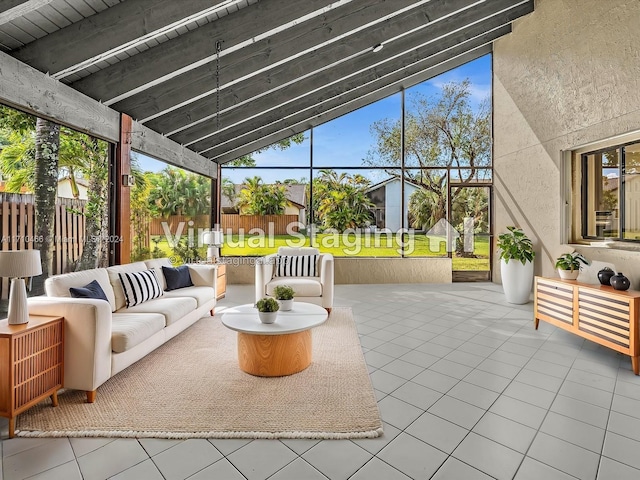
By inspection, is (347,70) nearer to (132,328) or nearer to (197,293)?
(197,293)

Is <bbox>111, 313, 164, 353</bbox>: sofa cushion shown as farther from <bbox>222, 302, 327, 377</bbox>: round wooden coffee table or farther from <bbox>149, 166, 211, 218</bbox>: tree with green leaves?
<bbox>149, 166, 211, 218</bbox>: tree with green leaves

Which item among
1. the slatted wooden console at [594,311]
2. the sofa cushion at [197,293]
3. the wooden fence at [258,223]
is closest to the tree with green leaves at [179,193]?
the wooden fence at [258,223]

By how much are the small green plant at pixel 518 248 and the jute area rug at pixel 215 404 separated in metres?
3.53

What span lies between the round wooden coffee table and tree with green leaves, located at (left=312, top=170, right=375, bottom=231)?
4738mm

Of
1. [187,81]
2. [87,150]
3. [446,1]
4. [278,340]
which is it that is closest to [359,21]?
[446,1]

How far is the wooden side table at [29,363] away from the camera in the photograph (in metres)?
2.08

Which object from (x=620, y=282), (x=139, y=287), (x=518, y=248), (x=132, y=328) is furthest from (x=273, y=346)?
(x=518, y=248)

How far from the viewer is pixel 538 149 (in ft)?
18.1

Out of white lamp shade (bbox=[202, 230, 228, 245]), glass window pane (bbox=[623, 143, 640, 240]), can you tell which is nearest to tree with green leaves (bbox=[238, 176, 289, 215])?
white lamp shade (bbox=[202, 230, 228, 245])

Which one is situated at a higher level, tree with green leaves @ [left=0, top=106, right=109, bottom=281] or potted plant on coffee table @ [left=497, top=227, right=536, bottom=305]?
tree with green leaves @ [left=0, top=106, right=109, bottom=281]

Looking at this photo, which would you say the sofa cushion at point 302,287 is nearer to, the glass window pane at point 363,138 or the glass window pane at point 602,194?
the glass window pane at point 363,138

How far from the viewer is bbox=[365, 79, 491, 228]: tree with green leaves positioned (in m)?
7.46

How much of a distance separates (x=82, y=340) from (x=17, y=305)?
44cm

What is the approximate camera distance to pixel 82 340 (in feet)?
8.04
